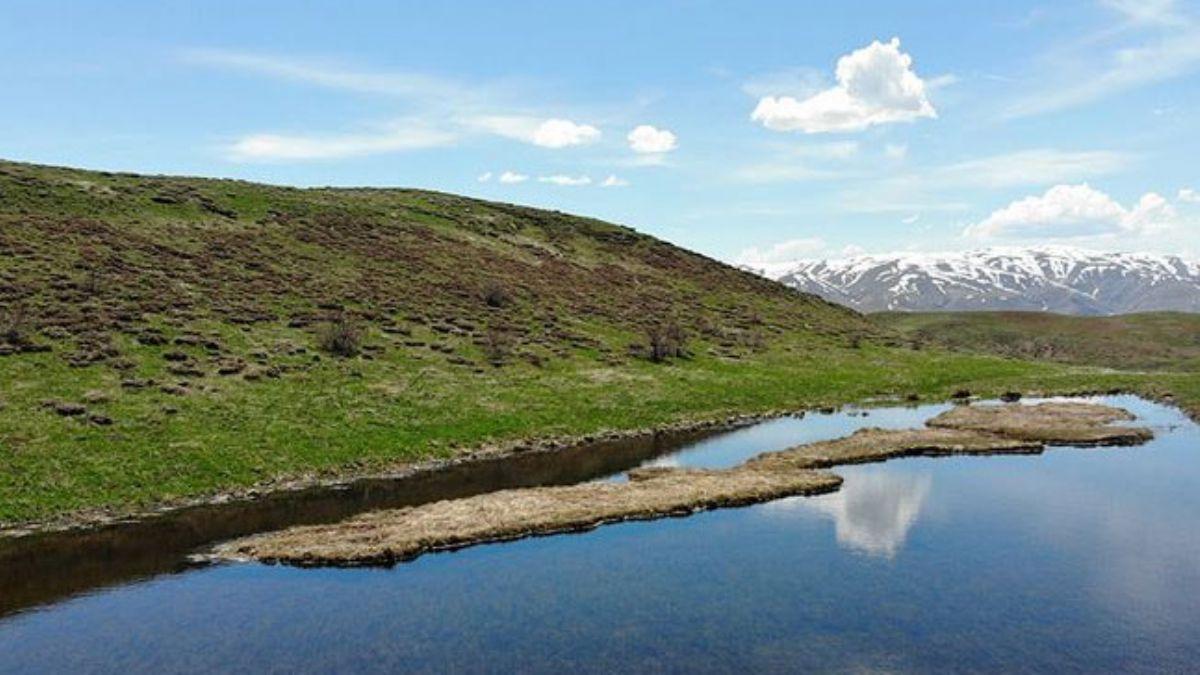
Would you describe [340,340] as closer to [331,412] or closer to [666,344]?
[331,412]

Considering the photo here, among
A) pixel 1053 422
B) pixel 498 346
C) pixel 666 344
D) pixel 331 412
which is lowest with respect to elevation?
pixel 331 412

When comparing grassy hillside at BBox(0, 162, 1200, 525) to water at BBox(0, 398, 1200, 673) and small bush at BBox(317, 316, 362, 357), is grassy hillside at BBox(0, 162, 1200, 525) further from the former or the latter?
water at BBox(0, 398, 1200, 673)

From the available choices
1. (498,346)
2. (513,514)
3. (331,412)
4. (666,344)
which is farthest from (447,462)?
(666,344)

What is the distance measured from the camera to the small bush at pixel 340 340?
76812 millimetres

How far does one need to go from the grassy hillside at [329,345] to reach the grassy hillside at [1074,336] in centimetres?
2522

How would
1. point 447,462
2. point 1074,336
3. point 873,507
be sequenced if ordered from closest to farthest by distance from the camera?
1. point 873,507
2. point 447,462
3. point 1074,336

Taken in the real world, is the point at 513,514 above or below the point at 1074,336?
below

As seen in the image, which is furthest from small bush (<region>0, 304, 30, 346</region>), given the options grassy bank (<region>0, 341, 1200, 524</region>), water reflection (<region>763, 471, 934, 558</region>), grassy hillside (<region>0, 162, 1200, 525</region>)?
water reflection (<region>763, 471, 934, 558</region>)

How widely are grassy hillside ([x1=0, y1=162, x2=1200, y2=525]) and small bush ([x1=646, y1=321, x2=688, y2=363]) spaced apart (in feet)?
1.36

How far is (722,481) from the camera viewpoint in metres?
48.2

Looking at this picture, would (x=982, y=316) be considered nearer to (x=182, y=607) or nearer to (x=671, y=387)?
(x=671, y=387)

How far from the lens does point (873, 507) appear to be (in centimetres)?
4325

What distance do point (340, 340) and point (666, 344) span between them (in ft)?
130

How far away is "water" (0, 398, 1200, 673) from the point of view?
25766mm
